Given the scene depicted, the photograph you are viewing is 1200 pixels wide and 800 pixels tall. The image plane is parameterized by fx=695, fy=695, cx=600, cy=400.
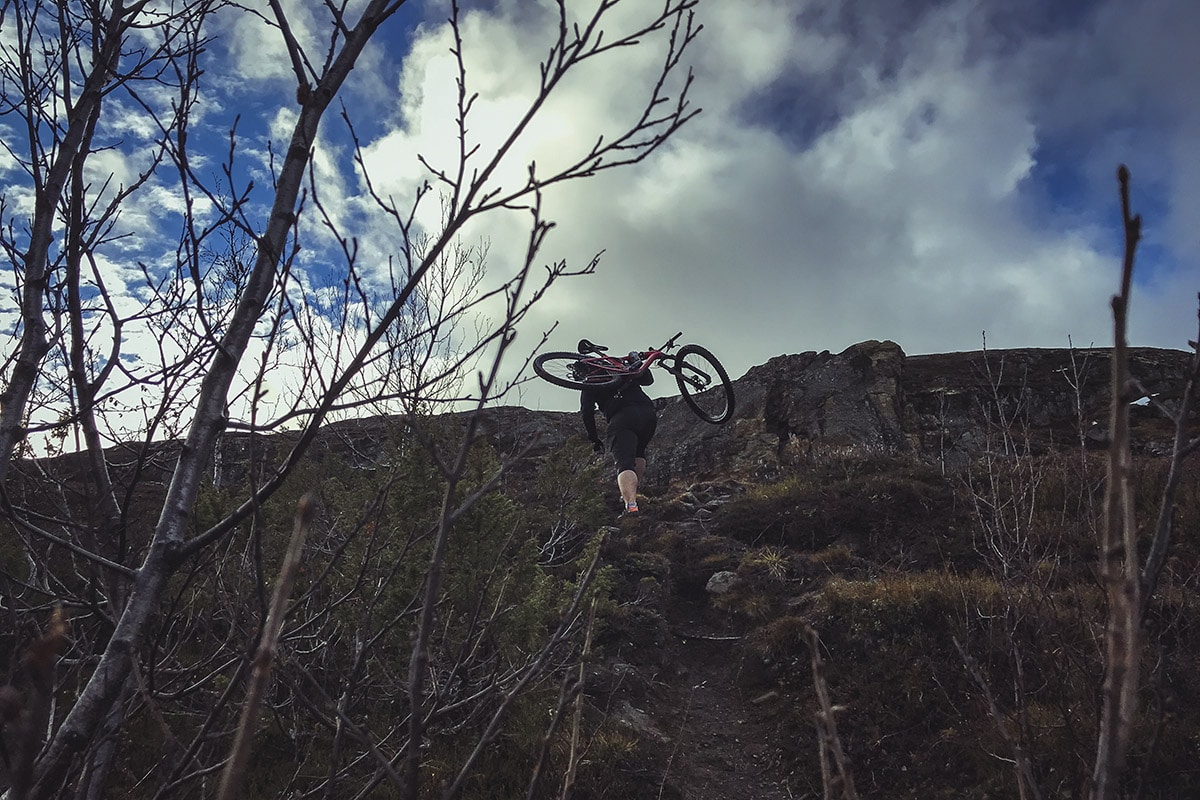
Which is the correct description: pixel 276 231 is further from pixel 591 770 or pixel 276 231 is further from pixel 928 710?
pixel 928 710

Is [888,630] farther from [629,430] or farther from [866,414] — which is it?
[866,414]

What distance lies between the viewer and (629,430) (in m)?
8.85

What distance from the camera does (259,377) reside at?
1.29 metres

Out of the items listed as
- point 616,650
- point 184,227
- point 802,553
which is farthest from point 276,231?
point 802,553

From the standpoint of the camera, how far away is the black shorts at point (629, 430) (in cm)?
877

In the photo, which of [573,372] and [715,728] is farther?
[573,372]

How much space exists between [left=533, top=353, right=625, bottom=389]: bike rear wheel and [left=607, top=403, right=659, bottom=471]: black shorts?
0.48 m

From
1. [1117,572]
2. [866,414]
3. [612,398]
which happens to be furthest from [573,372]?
[866,414]

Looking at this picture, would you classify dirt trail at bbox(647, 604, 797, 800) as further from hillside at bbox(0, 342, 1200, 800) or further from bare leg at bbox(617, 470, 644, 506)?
bare leg at bbox(617, 470, 644, 506)

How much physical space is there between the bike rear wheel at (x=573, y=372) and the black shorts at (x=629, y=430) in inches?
18.9

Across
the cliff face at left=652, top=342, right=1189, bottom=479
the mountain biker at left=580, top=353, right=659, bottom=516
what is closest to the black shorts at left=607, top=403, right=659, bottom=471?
the mountain biker at left=580, top=353, right=659, bottom=516

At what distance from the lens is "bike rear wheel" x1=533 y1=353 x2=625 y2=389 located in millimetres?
8305

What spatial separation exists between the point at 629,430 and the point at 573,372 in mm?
1072

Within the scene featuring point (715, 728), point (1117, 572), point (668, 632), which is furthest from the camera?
point (668, 632)
